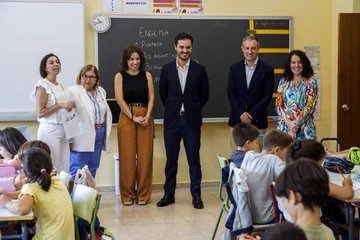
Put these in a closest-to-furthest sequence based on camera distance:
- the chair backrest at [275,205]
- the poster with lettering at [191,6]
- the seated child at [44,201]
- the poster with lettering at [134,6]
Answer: the seated child at [44,201] < the chair backrest at [275,205] < the poster with lettering at [134,6] < the poster with lettering at [191,6]

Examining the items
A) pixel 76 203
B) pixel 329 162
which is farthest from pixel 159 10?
pixel 76 203

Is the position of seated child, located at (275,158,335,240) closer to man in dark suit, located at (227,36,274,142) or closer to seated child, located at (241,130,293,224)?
seated child, located at (241,130,293,224)

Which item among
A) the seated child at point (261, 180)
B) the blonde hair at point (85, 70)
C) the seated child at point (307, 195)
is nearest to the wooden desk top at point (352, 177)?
the seated child at point (261, 180)

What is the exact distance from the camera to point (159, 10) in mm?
6707

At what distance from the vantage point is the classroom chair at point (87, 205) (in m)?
3.41

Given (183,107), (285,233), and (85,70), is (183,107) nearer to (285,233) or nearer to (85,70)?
(85,70)

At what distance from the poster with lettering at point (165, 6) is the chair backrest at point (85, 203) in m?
3.58

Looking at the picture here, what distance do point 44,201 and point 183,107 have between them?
297cm

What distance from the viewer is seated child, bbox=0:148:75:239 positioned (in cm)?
324

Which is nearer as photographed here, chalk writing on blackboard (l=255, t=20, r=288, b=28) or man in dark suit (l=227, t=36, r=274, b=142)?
man in dark suit (l=227, t=36, r=274, b=142)

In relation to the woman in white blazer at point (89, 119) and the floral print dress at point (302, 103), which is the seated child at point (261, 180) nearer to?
the floral print dress at point (302, 103)

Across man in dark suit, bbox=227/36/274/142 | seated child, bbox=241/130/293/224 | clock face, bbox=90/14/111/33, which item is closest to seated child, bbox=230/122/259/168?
seated child, bbox=241/130/293/224

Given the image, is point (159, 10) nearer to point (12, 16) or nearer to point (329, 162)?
point (12, 16)

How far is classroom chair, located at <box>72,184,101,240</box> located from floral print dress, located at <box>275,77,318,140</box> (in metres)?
2.90
